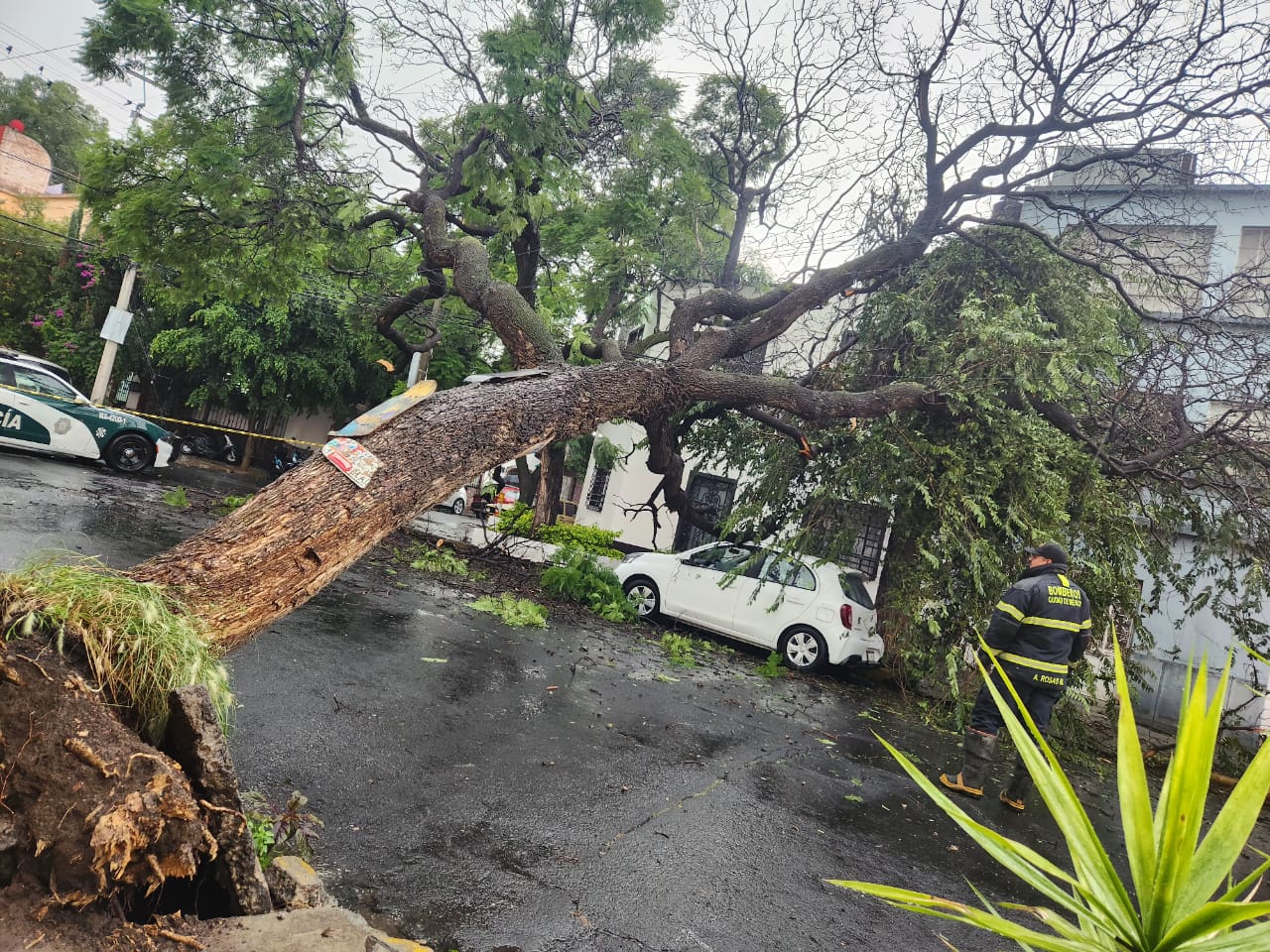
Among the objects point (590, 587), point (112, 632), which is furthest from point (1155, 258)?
point (112, 632)

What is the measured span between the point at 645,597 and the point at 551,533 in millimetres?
3789

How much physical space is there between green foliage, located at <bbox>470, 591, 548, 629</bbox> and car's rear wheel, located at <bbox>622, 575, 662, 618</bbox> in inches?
74.7

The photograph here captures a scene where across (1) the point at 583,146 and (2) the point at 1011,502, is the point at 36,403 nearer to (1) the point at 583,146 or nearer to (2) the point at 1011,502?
(1) the point at 583,146

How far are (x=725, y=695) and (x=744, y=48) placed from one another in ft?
25.8

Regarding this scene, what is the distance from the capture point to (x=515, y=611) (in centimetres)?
856

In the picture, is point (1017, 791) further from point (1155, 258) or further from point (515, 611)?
point (1155, 258)

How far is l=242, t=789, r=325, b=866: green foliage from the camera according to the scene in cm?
244

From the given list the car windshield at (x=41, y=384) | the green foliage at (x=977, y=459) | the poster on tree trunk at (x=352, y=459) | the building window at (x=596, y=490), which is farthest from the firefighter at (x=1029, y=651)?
the building window at (x=596, y=490)

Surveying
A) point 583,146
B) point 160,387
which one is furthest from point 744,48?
point 160,387

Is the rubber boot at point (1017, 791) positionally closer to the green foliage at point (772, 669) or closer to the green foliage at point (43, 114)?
the green foliage at point (772, 669)

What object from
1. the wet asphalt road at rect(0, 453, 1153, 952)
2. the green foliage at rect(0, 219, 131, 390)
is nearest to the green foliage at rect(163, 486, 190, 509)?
the wet asphalt road at rect(0, 453, 1153, 952)

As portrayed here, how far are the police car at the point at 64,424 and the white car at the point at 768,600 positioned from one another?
9378mm

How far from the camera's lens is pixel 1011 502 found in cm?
758

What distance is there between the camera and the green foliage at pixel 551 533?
13734 millimetres
